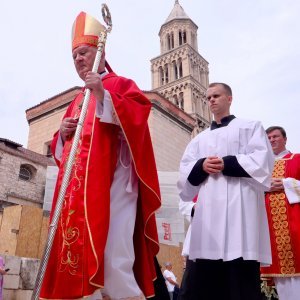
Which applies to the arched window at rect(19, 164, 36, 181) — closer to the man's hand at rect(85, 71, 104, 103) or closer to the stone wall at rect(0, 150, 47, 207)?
the stone wall at rect(0, 150, 47, 207)

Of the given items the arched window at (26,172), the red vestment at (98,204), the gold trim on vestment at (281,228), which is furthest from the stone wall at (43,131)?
the red vestment at (98,204)

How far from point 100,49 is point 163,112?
20.3 meters

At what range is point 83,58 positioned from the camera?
10.6 feet

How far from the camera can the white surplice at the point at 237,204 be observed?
3.03 metres

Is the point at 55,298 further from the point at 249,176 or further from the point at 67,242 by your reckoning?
the point at 249,176

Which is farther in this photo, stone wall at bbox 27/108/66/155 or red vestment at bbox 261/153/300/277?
stone wall at bbox 27/108/66/155

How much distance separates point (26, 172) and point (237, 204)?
1908 cm

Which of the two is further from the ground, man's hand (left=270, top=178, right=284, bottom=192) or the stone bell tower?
the stone bell tower

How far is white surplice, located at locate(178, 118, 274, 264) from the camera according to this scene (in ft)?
9.94

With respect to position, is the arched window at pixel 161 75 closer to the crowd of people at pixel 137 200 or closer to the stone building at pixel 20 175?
the stone building at pixel 20 175

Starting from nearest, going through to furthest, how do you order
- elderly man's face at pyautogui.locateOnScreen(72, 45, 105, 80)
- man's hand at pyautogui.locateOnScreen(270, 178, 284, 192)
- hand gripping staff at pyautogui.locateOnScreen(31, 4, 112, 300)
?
hand gripping staff at pyautogui.locateOnScreen(31, 4, 112, 300) < elderly man's face at pyautogui.locateOnScreen(72, 45, 105, 80) < man's hand at pyautogui.locateOnScreen(270, 178, 284, 192)

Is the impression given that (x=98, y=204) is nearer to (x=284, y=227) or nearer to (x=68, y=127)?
(x=68, y=127)

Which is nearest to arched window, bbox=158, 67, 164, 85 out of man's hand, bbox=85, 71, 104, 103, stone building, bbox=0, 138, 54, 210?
stone building, bbox=0, 138, 54, 210

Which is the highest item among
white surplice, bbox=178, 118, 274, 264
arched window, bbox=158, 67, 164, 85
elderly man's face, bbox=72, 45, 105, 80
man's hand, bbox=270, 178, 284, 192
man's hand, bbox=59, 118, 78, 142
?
arched window, bbox=158, 67, 164, 85
